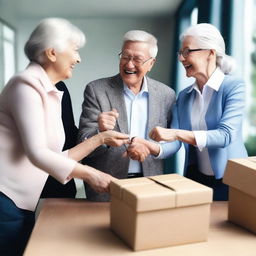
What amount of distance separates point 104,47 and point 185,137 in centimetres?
79

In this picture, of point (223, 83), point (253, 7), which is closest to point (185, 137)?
point (223, 83)

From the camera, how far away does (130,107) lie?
2057 mm

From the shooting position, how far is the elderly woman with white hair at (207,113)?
1.82 meters

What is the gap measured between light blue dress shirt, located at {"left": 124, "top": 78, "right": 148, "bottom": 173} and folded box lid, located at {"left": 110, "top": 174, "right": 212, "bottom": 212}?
Answer: 656mm

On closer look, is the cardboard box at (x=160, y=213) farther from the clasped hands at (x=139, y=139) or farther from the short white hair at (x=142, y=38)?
the short white hair at (x=142, y=38)

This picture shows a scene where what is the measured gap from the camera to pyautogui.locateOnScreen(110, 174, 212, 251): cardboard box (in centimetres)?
123

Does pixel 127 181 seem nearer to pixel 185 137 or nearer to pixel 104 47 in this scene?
pixel 185 137

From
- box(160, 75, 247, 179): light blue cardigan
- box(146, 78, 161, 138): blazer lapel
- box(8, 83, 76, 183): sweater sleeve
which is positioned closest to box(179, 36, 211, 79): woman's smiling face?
box(160, 75, 247, 179): light blue cardigan


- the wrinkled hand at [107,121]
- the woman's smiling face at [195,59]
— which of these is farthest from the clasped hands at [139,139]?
the woman's smiling face at [195,59]

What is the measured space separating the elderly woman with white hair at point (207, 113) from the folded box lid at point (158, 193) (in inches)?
18.2

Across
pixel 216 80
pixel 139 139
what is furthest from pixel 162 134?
pixel 216 80

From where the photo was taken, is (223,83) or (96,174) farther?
(223,83)

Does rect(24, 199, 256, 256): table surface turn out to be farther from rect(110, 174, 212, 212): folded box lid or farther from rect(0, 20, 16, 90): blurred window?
rect(0, 20, 16, 90): blurred window

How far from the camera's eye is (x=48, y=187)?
232 centimetres
